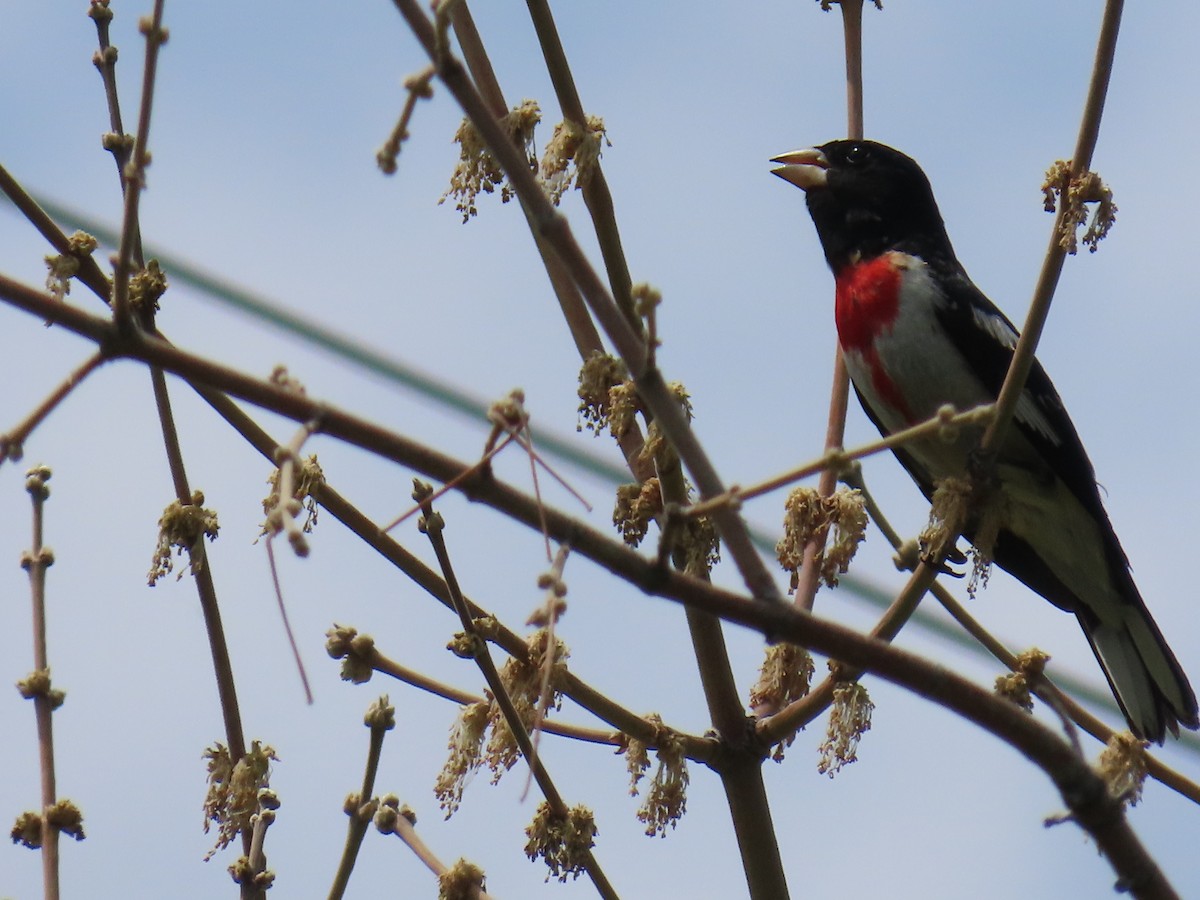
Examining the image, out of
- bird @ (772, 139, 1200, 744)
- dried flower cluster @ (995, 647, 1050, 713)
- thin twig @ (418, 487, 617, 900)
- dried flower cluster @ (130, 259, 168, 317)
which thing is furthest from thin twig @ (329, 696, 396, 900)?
bird @ (772, 139, 1200, 744)

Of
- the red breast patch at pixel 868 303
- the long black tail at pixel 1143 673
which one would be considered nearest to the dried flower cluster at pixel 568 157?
the red breast patch at pixel 868 303

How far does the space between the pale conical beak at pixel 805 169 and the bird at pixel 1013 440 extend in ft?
1.24

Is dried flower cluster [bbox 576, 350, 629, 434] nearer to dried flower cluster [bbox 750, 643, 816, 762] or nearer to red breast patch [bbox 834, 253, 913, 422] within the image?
dried flower cluster [bbox 750, 643, 816, 762]

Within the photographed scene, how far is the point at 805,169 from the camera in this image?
5.32 m

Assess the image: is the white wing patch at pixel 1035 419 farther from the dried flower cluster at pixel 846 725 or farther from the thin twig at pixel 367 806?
Result: the thin twig at pixel 367 806

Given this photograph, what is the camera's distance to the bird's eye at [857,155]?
17.1 feet

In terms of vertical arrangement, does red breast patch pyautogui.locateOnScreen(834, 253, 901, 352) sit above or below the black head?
below

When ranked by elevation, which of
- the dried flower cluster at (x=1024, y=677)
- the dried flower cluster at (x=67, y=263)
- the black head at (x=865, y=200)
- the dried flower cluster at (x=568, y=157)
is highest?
the black head at (x=865, y=200)

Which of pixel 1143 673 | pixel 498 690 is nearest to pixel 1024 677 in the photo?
pixel 498 690

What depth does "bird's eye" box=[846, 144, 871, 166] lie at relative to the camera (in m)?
5.21

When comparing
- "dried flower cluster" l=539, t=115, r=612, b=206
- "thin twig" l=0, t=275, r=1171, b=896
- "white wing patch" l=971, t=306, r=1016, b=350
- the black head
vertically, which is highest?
the black head

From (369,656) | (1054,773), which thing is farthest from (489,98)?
(1054,773)

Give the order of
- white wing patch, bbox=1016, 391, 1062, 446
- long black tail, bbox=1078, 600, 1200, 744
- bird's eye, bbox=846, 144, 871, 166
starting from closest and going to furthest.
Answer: long black tail, bbox=1078, 600, 1200, 744 < white wing patch, bbox=1016, 391, 1062, 446 < bird's eye, bbox=846, 144, 871, 166

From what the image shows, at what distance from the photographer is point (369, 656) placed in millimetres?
2309
